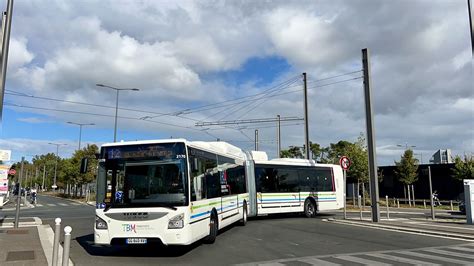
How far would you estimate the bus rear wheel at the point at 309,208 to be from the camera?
22.2 m

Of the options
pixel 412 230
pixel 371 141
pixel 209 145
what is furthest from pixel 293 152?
pixel 209 145

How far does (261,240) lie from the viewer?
13086 millimetres

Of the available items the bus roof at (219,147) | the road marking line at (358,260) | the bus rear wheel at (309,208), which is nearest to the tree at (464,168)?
the bus rear wheel at (309,208)

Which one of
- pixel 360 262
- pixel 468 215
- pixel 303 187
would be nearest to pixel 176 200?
pixel 360 262

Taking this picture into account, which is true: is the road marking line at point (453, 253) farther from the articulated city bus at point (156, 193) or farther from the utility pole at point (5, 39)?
the utility pole at point (5, 39)

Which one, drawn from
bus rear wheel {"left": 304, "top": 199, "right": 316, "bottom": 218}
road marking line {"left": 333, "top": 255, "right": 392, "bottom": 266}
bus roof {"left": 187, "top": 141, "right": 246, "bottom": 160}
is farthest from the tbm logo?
bus rear wheel {"left": 304, "top": 199, "right": 316, "bottom": 218}

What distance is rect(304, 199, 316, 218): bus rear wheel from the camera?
22156 millimetres

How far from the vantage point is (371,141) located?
19.4m

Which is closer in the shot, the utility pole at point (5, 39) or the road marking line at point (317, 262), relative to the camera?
the road marking line at point (317, 262)

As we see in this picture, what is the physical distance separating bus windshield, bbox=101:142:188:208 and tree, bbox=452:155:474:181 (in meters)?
31.0

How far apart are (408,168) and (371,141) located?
2365 cm

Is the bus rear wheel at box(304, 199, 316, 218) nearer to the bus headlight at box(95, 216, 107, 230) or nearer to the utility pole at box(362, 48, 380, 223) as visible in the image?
the utility pole at box(362, 48, 380, 223)

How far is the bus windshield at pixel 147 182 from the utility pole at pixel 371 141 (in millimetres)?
11373

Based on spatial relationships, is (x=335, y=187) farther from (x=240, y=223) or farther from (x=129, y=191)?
(x=129, y=191)
